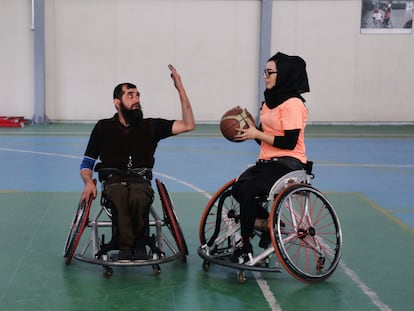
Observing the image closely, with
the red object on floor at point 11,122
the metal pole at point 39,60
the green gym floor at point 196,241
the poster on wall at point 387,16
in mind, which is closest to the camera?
the green gym floor at point 196,241

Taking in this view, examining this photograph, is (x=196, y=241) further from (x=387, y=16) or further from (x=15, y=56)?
(x=387, y=16)

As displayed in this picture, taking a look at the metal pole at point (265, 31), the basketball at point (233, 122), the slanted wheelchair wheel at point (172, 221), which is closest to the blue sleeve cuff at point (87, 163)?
the slanted wheelchair wheel at point (172, 221)

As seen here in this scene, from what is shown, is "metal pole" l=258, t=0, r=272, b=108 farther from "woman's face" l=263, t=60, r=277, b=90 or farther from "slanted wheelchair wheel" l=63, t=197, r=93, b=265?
"slanted wheelchair wheel" l=63, t=197, r=93, b=265

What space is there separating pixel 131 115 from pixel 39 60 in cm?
1106

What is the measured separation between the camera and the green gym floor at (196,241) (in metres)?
4.72

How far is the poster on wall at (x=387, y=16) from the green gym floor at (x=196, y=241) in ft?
15.8

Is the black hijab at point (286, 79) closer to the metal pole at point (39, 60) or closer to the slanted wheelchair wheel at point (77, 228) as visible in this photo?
the slanted wheelchair wheel at point (77, 228)

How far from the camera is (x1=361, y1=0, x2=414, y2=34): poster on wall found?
53.5ft

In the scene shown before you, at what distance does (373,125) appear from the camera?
1659 cm

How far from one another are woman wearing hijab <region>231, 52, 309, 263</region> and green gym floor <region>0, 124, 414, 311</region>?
1.64 feet

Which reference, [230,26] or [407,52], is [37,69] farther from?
[407,52]

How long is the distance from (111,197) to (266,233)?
129 cm

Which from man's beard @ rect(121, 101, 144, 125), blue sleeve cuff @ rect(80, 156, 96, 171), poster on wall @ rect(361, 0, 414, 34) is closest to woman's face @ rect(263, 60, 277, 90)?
man's beard @ rect(121, 101, 144, 125)

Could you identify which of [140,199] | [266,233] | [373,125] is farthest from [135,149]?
[373,125]
